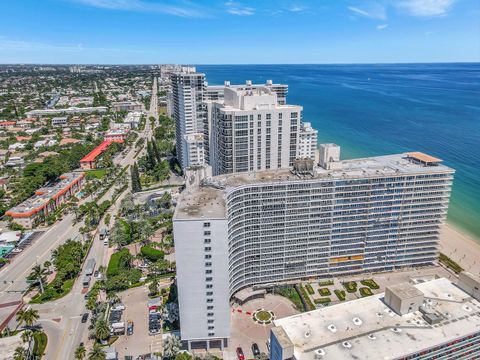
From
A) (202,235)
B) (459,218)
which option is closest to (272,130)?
(202,235)

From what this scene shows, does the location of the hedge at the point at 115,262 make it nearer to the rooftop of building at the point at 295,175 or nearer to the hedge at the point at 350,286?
the rooftop of building at the point at 295,175

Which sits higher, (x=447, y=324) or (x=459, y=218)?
(x=447, y=324)

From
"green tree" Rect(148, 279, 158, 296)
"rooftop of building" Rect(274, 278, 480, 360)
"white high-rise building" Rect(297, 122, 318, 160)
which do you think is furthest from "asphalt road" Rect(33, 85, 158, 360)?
"white high-rise building" Rect(297, 122, 318, 160)

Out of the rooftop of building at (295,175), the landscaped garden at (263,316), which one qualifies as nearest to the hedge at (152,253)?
the rooftop of building at (295,175)

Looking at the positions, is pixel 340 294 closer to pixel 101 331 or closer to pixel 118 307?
pixel 118 307

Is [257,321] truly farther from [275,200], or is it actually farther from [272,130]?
[272,130]

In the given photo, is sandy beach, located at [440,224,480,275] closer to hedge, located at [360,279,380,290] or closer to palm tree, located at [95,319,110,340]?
hedge, located at [360,279,380,290]
